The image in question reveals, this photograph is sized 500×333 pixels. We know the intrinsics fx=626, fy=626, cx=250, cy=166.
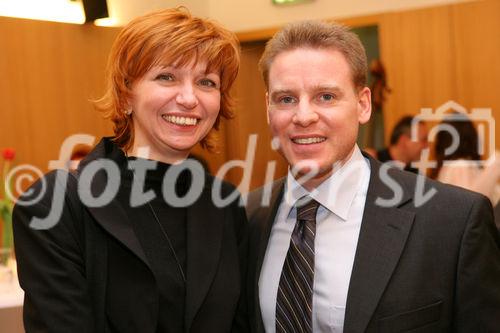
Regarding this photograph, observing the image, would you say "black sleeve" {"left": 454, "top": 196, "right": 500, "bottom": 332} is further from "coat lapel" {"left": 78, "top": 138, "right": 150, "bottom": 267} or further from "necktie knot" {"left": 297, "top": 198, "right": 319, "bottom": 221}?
"coat lapel" {"left": 78, "top": 138, "right": 150, "bottom": 267}

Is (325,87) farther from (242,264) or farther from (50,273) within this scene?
(50,273)

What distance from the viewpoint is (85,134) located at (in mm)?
5297

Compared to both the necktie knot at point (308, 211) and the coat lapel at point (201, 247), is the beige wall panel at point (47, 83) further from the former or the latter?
the necktie knot at point (308, 211)

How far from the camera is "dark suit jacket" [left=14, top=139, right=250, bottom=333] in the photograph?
4.91ft

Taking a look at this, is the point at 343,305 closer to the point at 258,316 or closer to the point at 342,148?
the point at 258,316

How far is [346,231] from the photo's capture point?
173 cm

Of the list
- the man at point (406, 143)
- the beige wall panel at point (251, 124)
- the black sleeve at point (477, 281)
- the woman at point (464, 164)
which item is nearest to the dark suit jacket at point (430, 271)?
the black sleeve at point (477, 281)

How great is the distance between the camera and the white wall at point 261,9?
5672 mm

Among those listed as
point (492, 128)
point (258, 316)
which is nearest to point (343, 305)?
point (258, 316)

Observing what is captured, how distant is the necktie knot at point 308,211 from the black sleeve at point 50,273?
24.6 inches

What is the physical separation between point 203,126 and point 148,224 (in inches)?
13.3

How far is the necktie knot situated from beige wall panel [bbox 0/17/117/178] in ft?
11.6

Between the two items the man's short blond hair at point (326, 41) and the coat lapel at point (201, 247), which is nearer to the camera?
the coat lapel at point (201, 247)

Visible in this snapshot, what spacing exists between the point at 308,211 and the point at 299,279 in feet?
0.67
